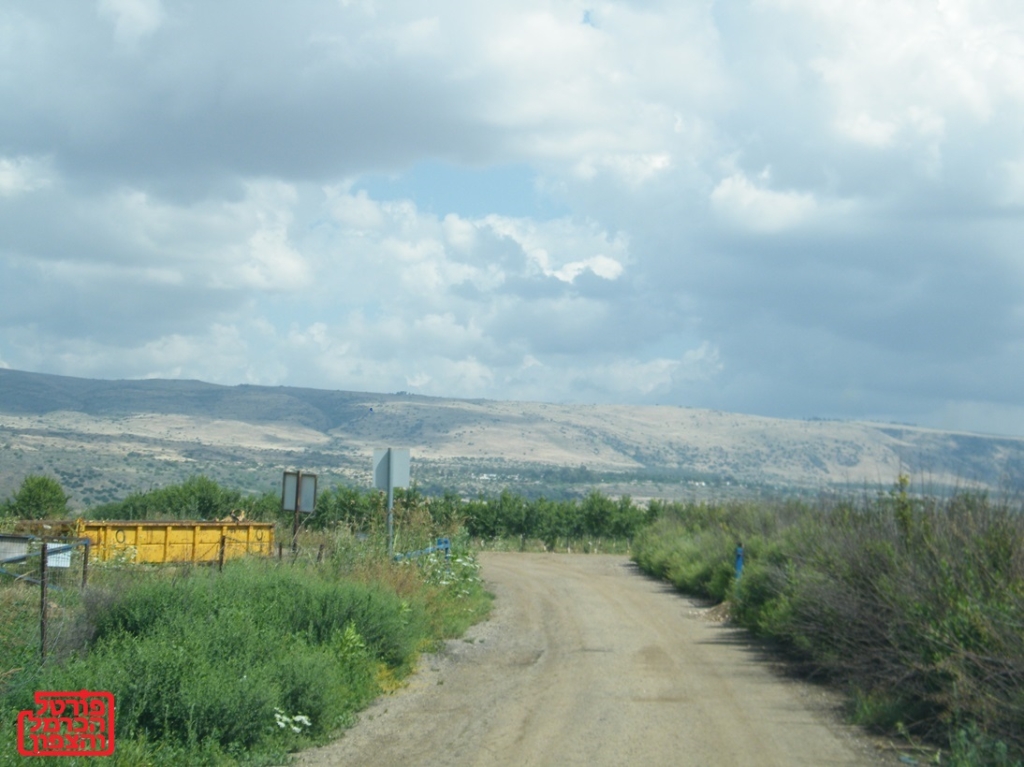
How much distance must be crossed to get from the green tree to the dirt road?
85.5 feet

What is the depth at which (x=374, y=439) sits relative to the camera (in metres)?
138

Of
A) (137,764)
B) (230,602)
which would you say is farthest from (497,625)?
(137,764)

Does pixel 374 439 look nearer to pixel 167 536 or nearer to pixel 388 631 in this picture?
pixel 167 536

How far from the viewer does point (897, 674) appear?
11250 millimetres

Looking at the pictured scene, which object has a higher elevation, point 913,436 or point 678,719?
point 913,436

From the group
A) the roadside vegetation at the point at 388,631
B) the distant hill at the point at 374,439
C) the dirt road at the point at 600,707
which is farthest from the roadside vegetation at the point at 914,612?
the distant hill at the point at 374,439

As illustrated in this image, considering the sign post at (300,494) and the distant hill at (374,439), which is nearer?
the sign post at (300,494)

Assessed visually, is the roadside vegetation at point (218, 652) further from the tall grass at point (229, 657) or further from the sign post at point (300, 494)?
the sign post at point (300, 494)

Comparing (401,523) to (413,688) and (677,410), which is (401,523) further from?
(677,410)

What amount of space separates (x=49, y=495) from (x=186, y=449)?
6698 centimetres

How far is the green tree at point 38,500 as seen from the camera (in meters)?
38.2

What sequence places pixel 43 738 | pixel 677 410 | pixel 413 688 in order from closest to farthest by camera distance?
pixel 43 738
pixel 413 688
pixel 677 410

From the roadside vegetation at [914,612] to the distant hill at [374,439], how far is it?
5438 centimetres

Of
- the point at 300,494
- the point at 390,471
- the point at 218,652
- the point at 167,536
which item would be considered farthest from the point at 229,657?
the point at 167,536
